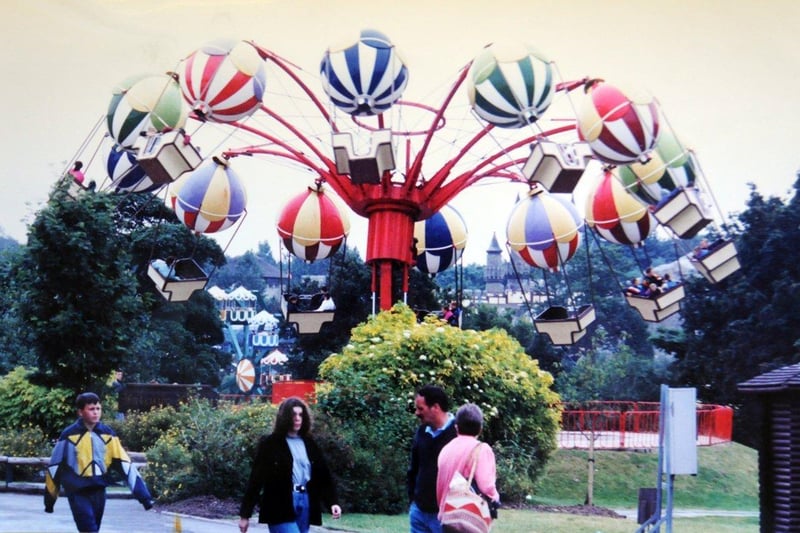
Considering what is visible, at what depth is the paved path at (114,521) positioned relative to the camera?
11.0 m

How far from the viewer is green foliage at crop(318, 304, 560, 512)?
13727mm

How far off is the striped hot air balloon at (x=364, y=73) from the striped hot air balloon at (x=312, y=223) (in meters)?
3.59

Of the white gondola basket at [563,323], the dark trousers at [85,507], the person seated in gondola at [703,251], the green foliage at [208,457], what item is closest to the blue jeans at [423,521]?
the dark trousers at [85,507]

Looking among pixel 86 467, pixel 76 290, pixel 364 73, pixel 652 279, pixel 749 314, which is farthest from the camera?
pixel 749 314

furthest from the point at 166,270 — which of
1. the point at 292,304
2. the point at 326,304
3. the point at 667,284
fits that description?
the point at 667,284

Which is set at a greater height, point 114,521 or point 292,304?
point 292,304

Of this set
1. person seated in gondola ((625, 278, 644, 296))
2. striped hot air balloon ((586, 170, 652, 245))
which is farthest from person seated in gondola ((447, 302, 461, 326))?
person seated in gondola ((625, 278, 644, 296))

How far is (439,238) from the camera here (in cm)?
1919

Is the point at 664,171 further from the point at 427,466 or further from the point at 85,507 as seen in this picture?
the point at 85,507

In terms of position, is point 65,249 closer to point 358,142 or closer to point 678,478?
point 358,142

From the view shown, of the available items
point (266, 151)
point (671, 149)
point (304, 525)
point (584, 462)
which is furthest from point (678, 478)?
point (304, 525)

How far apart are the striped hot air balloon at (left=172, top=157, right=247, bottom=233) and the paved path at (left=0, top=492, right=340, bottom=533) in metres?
4.45

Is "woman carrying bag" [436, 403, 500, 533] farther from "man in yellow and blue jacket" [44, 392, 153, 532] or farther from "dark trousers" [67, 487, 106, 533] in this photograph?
"dark trousers" [67, 487, 106, 533]

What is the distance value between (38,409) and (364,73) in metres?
8.61
